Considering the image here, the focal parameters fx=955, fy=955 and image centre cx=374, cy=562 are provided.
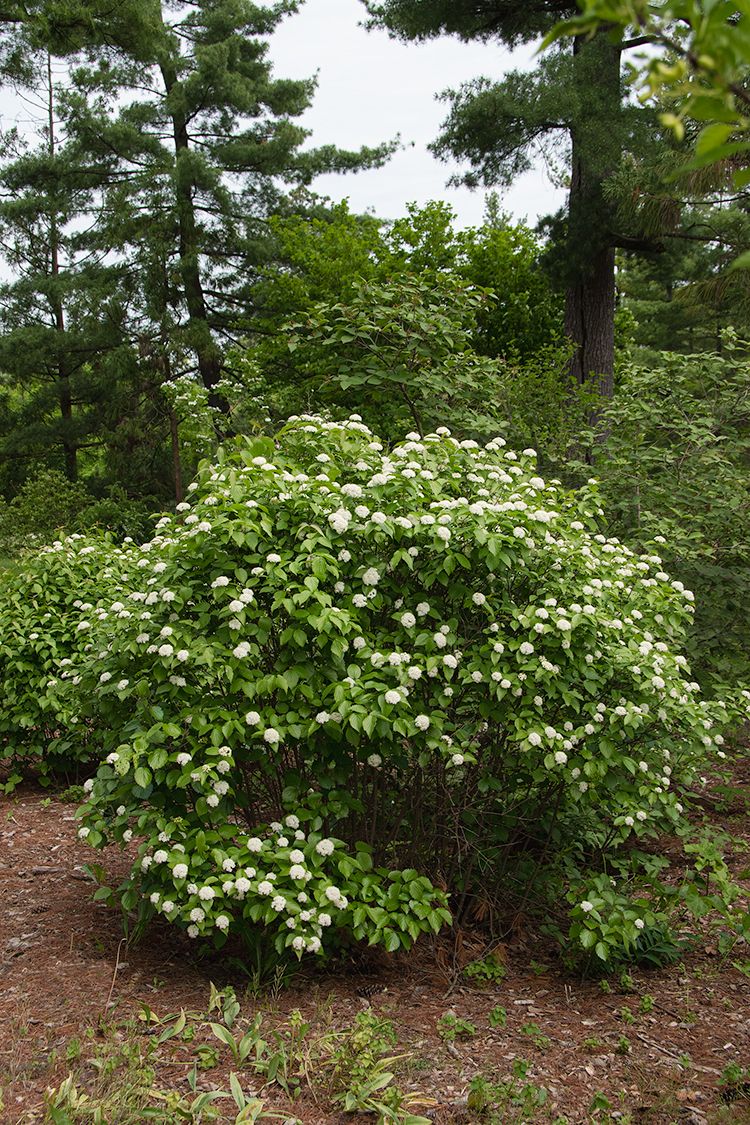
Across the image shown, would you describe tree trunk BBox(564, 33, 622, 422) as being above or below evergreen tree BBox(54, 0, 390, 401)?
below

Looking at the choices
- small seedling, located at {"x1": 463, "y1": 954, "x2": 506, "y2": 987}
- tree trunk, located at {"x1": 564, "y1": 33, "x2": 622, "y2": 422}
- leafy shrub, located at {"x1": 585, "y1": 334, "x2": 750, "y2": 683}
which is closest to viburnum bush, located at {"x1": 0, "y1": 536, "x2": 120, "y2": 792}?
small seedling, located at {"x1": 463, "y1": 954, "x2": 506, "y2": 987}

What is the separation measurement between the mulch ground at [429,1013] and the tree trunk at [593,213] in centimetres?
507

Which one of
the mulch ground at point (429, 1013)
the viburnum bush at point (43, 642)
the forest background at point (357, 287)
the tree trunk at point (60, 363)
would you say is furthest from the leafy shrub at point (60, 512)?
the mulch ground at point (429, 1013)

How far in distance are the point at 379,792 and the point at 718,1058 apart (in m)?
1.25

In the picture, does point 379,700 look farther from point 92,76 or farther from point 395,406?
point 92,76

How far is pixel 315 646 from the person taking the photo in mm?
2967

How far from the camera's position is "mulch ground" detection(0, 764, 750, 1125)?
7.91 feet

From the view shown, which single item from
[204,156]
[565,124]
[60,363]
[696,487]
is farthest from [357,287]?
[60,363]

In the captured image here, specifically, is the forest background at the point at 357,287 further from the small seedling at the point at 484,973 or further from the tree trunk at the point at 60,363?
the small seedling at the point at 484,973

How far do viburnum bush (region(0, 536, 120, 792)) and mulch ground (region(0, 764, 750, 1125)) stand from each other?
1.36 meters

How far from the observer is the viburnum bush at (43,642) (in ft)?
16.0

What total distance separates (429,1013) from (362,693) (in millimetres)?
1055

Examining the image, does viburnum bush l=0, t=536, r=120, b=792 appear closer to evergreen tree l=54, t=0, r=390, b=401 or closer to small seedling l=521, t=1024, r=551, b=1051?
small seedling l=521, t=1024, r=551, b=1051

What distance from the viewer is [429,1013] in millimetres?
2949
